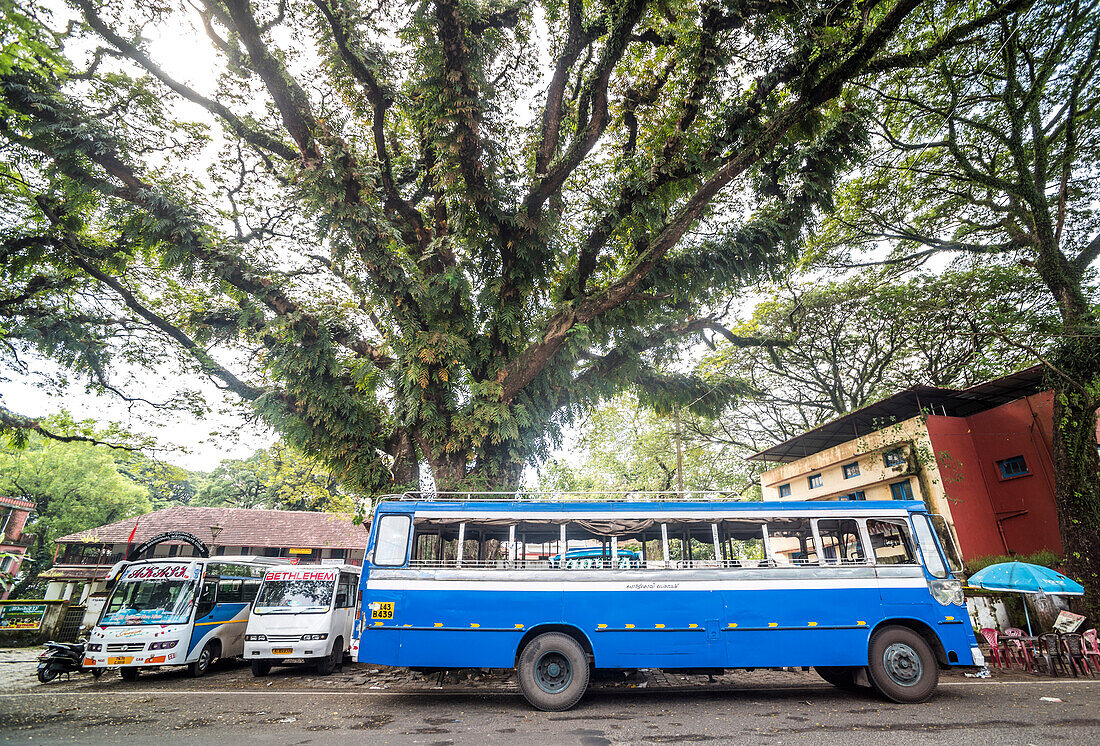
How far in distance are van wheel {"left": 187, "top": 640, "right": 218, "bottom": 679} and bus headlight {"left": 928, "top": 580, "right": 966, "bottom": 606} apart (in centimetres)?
1470

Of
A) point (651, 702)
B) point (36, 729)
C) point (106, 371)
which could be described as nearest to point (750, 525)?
point (651, 702)

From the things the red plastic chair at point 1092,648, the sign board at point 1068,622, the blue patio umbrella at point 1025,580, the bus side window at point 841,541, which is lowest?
the red plastic chair at point 1092,648

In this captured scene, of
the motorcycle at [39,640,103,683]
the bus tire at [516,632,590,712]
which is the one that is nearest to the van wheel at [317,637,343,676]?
the motorcycle at [39,640,103,683]

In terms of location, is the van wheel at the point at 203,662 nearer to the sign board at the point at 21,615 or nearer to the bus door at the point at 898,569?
the sign board at the point at 21,615

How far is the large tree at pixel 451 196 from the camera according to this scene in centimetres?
1018

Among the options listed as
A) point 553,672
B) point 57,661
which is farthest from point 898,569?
point 57,661

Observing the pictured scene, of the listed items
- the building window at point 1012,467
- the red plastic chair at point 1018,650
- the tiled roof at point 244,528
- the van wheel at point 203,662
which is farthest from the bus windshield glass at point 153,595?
the building window at point 1012,467

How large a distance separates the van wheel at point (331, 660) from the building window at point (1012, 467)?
79.7 ft

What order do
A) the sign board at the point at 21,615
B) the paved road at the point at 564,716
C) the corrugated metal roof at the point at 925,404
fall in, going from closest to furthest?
the paved road at the point at 564,716, the sign board at the point at 21,615, the corrugated metal roof at the point at 925,404

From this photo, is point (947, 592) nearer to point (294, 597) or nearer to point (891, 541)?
point (891, 541)

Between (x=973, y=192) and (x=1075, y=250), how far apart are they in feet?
10.5

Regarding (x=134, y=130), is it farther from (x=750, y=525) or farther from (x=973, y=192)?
(x=973, y=192)

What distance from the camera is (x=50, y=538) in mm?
35000

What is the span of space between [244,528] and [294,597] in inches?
924
